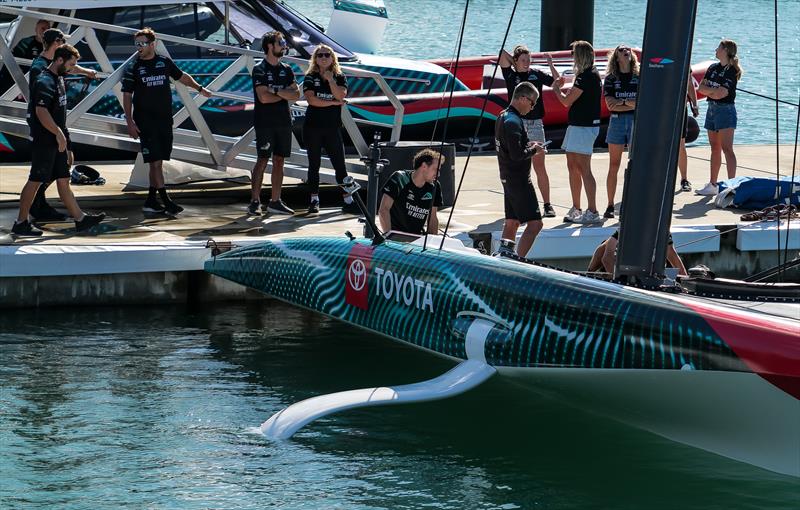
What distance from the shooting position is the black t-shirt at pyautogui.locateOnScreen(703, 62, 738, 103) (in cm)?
1202

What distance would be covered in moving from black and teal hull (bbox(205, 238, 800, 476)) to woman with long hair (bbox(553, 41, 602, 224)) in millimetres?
3424

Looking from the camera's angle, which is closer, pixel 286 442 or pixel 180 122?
pixel 286 442

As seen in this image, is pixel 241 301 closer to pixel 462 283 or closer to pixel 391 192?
pixel 391 192

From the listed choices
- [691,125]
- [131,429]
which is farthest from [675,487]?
[691,125]

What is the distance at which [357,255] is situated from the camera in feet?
26.8

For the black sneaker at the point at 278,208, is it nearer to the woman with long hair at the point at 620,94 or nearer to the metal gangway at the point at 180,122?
the metal gangway at the point at 180,122

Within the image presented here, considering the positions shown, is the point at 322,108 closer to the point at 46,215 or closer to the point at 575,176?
the point at 575,176

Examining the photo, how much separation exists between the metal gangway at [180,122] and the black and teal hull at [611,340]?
12.7 feet

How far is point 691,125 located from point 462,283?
26.3 ft

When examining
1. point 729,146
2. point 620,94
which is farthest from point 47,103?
point 729,146

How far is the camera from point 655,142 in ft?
22.8

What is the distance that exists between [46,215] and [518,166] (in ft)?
13.5

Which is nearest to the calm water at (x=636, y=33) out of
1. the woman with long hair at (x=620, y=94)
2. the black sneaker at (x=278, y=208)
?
the woman with long hair at (x=620, y=94)

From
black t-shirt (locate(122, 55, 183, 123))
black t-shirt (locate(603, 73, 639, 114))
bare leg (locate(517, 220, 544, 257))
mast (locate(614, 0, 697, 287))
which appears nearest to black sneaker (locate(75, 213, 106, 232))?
black t-shirt (locate(122, 55, 183, 123))
